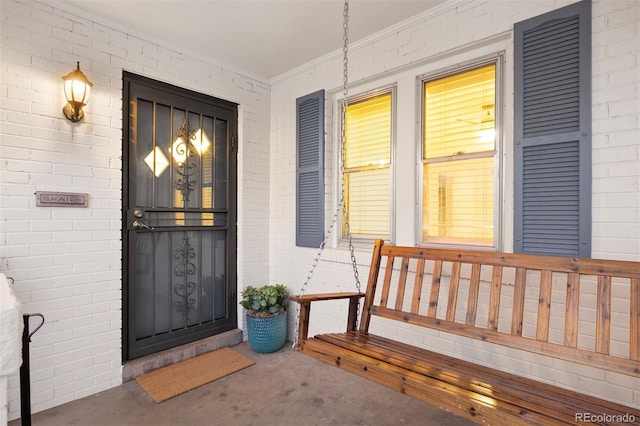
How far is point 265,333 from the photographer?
10.6 ft

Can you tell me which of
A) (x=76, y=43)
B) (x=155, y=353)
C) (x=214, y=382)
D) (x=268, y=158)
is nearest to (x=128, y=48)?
(x=76, y=43)

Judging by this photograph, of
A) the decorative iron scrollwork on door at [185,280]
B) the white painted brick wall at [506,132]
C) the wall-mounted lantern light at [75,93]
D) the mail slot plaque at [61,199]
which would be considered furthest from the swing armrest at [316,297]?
the wall-mounted lantern light at [75,93]

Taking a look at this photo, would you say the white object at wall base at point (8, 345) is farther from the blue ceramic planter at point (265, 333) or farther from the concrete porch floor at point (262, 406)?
the blue ceramic planter at point (265, 333)

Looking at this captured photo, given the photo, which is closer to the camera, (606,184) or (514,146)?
(606,184)

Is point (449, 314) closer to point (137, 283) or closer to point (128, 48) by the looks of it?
point (137, 283)

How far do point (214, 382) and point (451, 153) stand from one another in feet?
8.29

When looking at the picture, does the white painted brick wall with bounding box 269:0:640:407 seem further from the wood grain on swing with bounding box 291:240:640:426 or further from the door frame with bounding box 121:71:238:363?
the door frame with bounding box 121:71:238:363

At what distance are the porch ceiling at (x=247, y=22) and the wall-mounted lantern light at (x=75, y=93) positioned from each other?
21.3 inches

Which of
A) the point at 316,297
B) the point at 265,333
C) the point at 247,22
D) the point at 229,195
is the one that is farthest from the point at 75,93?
the point at 265,333

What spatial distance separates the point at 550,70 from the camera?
2061 millimetres

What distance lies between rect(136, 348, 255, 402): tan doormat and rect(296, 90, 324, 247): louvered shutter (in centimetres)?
123

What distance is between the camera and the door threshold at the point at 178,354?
2.79m

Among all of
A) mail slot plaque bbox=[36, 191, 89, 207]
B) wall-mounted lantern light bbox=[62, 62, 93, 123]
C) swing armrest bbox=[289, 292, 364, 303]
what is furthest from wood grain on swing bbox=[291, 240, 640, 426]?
wall-mounted lantern light bbox=[62, 62, 93, 123]

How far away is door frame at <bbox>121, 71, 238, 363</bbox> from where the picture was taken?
2.82 metres
